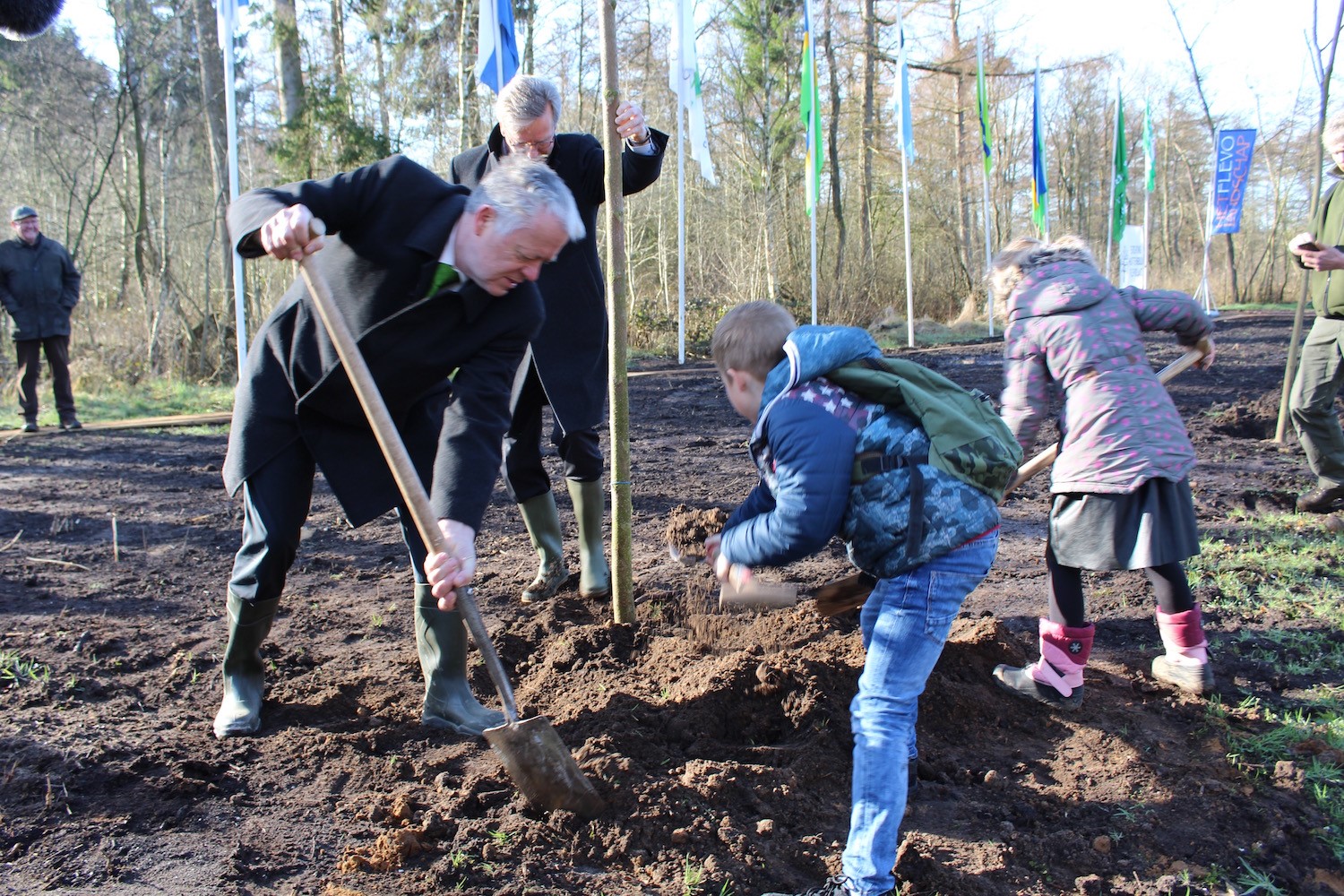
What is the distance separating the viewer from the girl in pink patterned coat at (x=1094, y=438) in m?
2.91

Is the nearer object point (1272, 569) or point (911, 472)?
point (911, 472)

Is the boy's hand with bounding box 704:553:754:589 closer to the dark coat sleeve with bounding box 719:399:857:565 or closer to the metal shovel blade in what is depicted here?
the dark coat sleeve with bounding box 719:399:857:565

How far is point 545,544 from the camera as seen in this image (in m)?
4.03

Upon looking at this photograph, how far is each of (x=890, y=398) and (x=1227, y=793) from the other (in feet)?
5.22

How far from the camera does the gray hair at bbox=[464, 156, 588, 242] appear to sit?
2299 mm

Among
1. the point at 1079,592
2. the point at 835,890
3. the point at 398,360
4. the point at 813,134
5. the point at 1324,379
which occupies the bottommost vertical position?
the point at 835,890

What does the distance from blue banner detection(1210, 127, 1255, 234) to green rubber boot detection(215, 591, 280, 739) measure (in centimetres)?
2020

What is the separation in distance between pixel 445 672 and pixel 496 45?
678 centimetres

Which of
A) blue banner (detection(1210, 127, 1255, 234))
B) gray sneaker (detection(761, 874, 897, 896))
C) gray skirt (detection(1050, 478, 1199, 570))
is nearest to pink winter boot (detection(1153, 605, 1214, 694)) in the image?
gray skirt (detection(1050, 478, 1199, 570))

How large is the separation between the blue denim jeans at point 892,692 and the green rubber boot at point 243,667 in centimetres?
184

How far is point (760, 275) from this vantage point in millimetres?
18062

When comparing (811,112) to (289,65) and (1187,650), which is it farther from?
(1187,650)

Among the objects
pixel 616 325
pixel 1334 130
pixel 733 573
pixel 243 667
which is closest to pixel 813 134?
pixel 1334 130

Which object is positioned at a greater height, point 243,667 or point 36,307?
point 36,307
